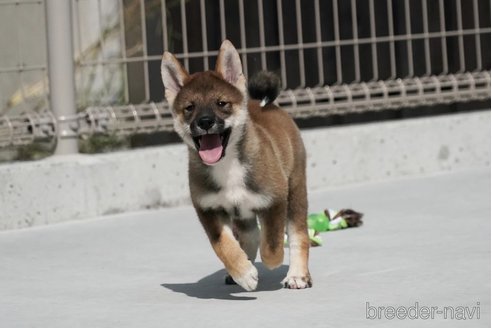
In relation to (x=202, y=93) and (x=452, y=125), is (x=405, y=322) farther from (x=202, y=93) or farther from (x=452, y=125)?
(x=452, y=125)

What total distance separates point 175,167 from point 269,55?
135cm

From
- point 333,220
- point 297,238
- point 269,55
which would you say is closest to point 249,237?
point 297,238

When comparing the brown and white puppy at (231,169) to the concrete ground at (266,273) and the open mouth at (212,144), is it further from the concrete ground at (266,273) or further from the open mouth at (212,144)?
the concrete ground at (266,273)

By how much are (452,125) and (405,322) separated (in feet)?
17.3

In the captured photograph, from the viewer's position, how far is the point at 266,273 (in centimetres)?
744

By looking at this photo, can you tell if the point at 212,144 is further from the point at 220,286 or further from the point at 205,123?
the point at 220,286

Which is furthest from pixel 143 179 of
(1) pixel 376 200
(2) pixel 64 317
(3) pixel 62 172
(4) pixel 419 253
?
(2) pixel 64 317

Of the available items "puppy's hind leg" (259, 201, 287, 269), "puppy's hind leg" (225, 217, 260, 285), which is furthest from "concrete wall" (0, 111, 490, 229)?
"puppy's hind leg" (259, 201, 287, 269)

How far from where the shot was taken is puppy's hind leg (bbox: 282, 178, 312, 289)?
6805 mm

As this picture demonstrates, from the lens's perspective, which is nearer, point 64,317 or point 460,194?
point 64,317

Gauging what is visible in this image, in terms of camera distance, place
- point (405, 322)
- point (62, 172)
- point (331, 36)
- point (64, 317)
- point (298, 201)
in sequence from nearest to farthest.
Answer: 1. point (405, 322)
2. point (64, 317)
3. point (298, 201)
4. point (62, 172)
5. point (331, 36)

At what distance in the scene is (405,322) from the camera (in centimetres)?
584

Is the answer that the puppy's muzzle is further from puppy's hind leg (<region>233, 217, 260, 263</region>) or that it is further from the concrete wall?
the concrete wall

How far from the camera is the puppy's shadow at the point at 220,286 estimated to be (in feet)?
22.2
